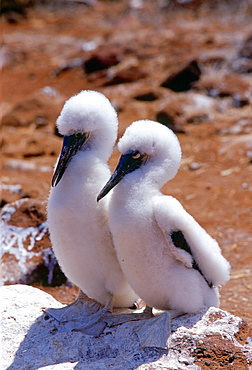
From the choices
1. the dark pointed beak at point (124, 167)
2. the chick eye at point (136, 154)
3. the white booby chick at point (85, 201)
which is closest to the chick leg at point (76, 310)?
the white booby chick at point (85, 201)

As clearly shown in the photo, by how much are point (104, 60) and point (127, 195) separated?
39.6 ft

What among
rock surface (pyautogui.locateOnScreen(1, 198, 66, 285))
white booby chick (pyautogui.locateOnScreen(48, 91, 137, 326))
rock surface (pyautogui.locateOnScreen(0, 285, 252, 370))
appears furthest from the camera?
rock surface (pyautogui.locateOnScreen(1, 198, 66, 285))

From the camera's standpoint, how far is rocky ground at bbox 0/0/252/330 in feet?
28.5

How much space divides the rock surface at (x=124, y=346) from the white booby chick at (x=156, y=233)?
22cm

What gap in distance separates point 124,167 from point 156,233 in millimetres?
509

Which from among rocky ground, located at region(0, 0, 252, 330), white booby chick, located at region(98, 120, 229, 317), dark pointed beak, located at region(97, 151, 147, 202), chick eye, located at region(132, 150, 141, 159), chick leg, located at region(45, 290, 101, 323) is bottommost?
rocky ground, located at region(0, 0, 252, 330)

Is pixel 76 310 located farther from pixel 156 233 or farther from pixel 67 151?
pixel 67 151

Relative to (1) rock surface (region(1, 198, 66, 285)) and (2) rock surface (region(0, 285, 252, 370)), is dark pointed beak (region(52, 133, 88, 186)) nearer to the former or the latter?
(2) rock surface (region(0, 285, 252, 370))

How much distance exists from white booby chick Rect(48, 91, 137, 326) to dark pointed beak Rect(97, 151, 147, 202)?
0.19 meters

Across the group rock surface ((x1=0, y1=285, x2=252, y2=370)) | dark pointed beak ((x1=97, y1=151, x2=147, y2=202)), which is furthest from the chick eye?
rock surface ((x1=0, y1=285, x2=252, y2=370))

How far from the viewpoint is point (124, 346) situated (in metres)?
4.20

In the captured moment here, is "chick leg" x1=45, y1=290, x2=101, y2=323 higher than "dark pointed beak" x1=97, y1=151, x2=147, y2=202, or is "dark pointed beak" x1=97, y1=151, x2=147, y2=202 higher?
"dark pointed beak" x1=97, y1=151, x2=147, y2=202

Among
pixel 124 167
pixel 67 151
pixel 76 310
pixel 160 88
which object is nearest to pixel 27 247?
pixel 76 310

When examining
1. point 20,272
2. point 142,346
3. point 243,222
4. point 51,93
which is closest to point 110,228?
point 142,346
